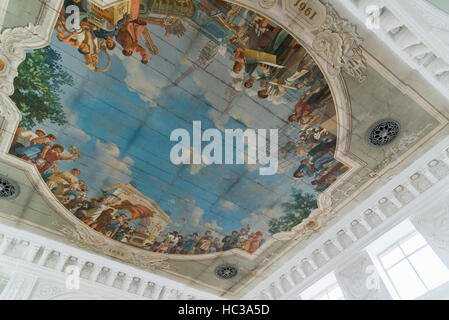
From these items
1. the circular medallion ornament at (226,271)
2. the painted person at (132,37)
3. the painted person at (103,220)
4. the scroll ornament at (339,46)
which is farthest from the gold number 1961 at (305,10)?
the circular medallion ornament at (226,271)

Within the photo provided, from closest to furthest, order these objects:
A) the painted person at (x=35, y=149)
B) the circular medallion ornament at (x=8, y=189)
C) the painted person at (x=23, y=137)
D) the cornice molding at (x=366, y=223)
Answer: the painted person at (x=23, y=137), the painted person at (x=35, y=149), the circular medallion ornament at (x=8, y=189), the cornice molding at (x=366, y=223)

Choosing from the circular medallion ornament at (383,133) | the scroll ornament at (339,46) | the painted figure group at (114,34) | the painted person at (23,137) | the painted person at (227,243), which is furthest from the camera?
the painted person at (227,243)

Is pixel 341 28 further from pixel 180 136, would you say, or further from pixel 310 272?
pixel 310 272

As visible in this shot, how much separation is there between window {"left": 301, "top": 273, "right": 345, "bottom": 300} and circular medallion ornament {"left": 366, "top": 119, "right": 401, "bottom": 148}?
4829 mm

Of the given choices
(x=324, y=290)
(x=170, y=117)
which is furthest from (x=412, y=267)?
(x=170, y=117)

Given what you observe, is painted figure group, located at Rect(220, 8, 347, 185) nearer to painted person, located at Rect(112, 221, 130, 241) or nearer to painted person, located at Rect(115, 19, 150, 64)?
painted person, located at Rect(115, 19, 150, 64)

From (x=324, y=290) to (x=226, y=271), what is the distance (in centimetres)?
350

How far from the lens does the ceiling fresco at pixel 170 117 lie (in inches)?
259

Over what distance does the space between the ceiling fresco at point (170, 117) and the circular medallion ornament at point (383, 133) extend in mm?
1064

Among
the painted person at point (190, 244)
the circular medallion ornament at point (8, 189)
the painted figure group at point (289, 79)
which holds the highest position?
the painted figure group at point (289, 79)

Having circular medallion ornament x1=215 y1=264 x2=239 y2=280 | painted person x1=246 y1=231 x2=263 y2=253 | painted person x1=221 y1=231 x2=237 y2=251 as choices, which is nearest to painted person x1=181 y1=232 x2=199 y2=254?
painted person x1=221 y1=231 x2=237 y2=251

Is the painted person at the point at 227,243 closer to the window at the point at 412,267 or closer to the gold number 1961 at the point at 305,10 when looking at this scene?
the window at the point at 412,267

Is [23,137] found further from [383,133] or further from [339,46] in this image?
[383,133]

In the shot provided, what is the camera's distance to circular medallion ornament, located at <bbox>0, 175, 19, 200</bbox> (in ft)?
28.1
